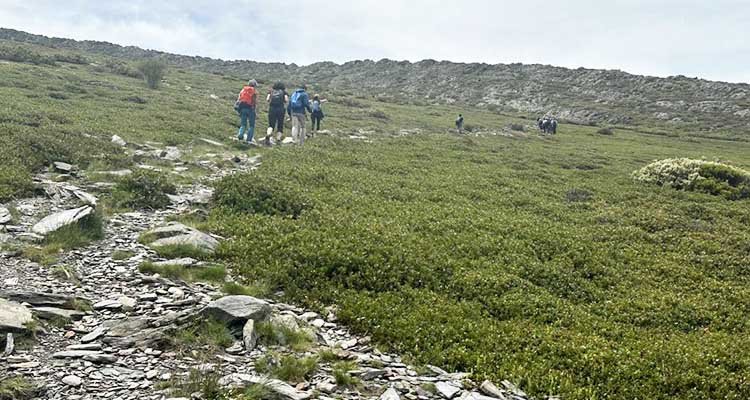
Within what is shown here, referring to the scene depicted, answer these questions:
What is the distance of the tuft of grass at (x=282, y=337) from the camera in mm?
8695

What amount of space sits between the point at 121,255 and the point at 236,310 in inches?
164

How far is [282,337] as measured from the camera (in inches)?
348

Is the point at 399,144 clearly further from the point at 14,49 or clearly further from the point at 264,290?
the point at 14,49

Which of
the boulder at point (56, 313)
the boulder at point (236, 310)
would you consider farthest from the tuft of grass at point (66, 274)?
the boulder at point (236, 310)

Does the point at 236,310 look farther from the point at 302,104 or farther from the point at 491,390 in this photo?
the point at 302,104

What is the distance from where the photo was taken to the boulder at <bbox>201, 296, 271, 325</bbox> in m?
8.84

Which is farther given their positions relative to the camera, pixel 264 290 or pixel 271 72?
pixel 271 72

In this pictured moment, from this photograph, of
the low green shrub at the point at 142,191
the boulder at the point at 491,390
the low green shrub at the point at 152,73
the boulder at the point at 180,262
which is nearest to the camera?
the boulder at the point at 491,390

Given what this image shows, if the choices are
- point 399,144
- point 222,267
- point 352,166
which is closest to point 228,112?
point 399,144

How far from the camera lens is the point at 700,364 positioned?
30.1ft

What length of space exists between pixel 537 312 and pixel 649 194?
56.8 ft

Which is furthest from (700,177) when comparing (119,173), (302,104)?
(119,173)

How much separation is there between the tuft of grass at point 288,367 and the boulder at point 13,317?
340 centimetres

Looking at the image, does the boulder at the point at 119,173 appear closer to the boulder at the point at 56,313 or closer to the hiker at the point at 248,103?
the boulder at the point at 56,313
